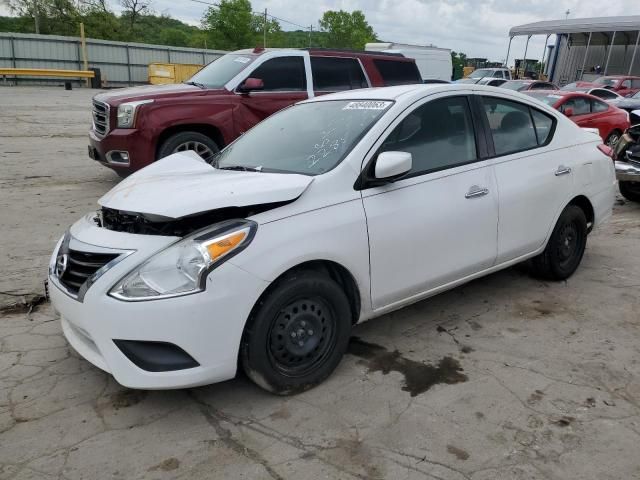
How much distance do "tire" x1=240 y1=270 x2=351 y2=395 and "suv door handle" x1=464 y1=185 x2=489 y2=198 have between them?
1.21 metres

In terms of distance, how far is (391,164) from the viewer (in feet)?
10.4

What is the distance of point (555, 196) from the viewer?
4.38 metres

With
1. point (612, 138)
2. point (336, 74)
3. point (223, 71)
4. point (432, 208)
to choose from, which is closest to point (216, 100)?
point (223, 71)

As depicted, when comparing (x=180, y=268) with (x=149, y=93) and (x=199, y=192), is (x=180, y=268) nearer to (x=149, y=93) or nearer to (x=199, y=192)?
(x=199, y=192)

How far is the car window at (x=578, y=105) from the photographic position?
37.9 ft

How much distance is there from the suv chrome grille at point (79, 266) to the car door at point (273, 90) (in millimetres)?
4820

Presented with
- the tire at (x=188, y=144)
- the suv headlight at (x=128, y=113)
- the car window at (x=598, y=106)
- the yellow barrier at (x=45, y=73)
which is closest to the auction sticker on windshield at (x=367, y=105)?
the tire at (x=188, y=144)

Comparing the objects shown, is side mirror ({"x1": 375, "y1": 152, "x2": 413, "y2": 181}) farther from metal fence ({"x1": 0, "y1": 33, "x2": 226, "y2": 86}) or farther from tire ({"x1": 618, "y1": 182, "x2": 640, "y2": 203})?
metal fence ({"x1": 0, "y1": 33, "x2": 226, "y2": 86})

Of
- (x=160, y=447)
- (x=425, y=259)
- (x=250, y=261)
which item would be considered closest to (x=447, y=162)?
(x=425, y=259)

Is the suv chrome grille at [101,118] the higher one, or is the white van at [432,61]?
the white van at [432,61]

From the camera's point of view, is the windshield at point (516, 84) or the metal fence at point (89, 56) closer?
the windshield at point (516, 84)

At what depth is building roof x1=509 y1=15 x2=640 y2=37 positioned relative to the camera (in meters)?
33.1

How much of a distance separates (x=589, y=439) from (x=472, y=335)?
3.90 feet

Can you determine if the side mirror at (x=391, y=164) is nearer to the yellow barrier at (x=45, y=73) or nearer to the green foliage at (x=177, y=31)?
the yellow barrier at (x=45, y=73)
